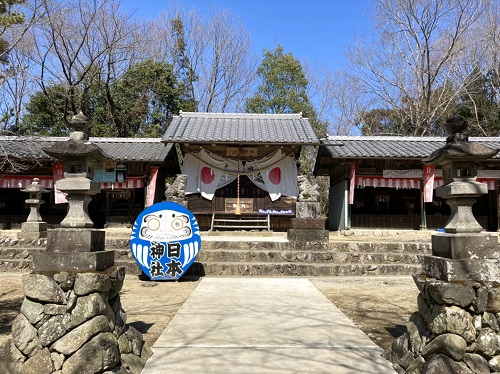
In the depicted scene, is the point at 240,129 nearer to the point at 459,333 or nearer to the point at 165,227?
the point at 165,227

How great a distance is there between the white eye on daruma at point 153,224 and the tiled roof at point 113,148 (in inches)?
307

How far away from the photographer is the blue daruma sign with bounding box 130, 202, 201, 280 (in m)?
8.33

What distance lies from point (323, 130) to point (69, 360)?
26.6 m

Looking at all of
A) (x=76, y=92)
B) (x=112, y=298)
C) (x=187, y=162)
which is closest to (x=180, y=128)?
(x=187, y=162)

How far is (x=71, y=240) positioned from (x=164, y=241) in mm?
4537

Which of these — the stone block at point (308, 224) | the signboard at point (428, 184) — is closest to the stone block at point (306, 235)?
the stone block at point (308, 224)

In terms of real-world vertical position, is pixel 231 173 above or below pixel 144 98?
below

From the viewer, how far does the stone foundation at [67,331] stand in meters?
3.32

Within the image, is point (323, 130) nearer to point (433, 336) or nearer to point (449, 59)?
point (449, 59)

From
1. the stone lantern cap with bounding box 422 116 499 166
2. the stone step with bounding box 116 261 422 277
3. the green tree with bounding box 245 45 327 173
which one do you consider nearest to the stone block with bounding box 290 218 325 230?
the stone step with bounding box 116 261 422 277

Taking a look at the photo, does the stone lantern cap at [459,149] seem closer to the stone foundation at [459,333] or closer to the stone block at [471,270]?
the stone block at [471,270]

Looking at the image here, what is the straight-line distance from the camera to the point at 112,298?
4.04m

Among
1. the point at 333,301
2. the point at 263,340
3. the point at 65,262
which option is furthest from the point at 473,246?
the point at 65,262

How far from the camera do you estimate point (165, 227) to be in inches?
329
